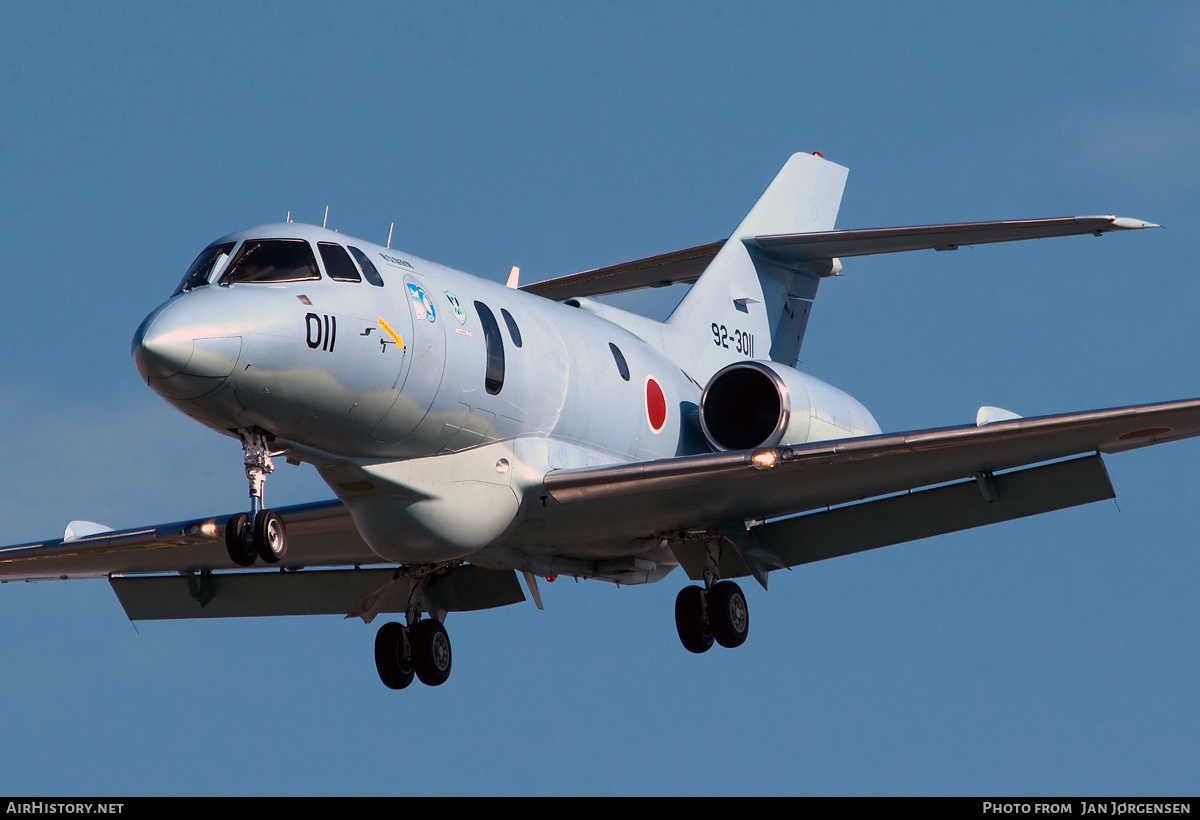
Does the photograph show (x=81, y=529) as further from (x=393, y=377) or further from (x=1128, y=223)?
(x=1128, y=223)

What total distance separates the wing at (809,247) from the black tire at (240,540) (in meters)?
8.72

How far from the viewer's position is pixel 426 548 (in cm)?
1722

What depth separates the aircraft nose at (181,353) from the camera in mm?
14398

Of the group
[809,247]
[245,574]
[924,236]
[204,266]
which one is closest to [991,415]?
[924,236]

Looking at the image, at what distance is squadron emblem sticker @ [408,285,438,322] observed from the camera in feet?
53.5

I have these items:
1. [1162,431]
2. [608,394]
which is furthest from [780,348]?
[1162,431]

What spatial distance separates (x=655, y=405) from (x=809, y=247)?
13.4ft

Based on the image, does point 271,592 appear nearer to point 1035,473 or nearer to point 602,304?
point 602,304

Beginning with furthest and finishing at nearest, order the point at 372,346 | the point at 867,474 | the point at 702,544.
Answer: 1. the point at 702,544
2. the point at 867,474
3. the point at 372,346

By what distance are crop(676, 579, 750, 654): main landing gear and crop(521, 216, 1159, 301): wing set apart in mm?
4662

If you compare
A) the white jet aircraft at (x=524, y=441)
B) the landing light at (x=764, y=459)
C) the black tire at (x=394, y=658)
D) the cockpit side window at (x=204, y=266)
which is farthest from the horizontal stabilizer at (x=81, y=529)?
the landing light at (x=764, y=459)

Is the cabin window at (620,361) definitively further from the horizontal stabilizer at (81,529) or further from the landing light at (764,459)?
the horizontal stabilizer at (81,529)
